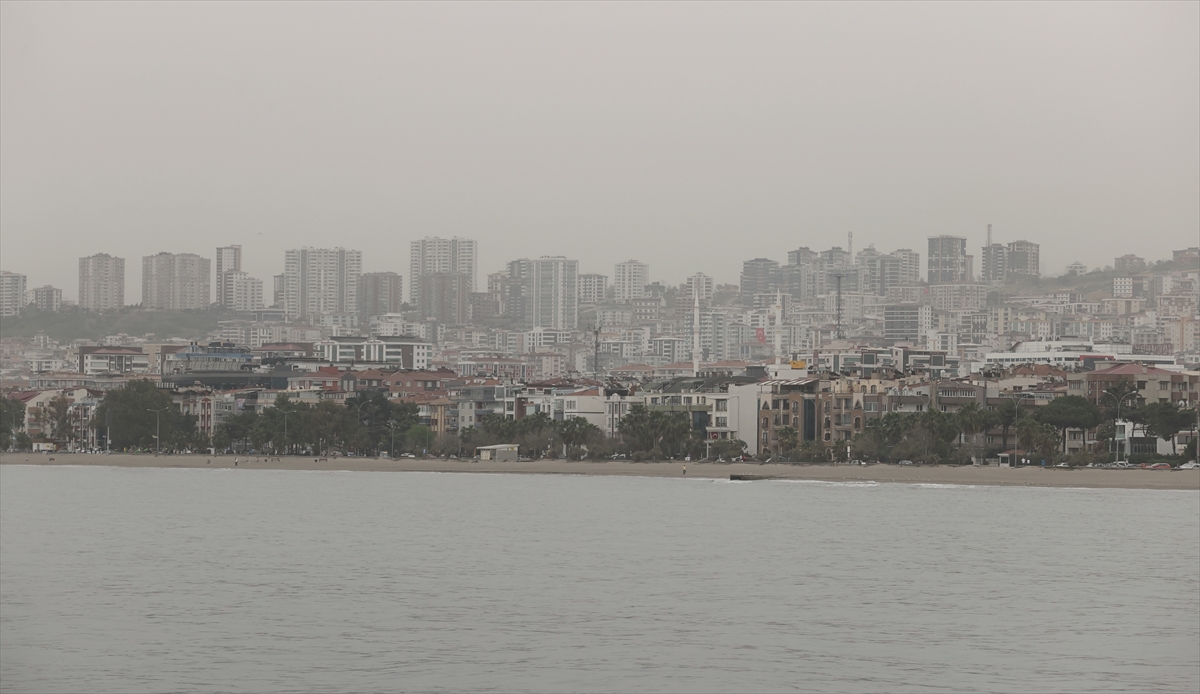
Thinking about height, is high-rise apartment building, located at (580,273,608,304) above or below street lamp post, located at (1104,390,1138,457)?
above

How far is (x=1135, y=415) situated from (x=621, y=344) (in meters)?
87.6

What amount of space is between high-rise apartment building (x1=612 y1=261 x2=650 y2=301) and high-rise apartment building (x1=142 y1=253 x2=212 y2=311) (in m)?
57.8

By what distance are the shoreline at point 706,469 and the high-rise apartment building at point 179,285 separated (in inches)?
984

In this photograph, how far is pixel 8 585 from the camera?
567 inches

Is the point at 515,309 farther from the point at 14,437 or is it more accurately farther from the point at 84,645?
the point at 84,645

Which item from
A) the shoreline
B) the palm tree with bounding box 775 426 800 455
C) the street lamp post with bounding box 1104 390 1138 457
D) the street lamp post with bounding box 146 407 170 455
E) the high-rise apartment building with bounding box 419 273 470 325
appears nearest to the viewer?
the shoreline

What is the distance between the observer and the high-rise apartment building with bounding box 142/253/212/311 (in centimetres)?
7375

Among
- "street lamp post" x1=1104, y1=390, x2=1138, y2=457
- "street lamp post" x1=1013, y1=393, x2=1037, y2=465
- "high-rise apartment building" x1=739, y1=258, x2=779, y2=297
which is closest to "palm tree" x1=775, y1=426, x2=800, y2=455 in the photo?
"street lamp post" x1=1013, y1=393, x2=1037, y2=465

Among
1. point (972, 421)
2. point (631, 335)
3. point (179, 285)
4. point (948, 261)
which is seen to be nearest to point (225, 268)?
point (179, 285)

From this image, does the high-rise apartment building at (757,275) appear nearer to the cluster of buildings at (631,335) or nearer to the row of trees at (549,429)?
the cluster of buildings at (631,335)

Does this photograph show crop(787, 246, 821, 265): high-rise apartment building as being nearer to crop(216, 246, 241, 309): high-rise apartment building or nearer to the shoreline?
crop(216, 246, 241, 309): high-rise apartment building

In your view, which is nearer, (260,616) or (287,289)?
(260,616)

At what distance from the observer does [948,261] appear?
12625cm

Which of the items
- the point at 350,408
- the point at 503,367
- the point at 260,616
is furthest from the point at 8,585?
the point at 503,367
